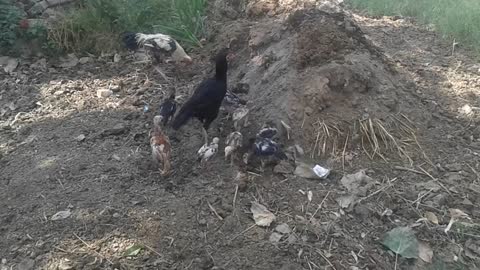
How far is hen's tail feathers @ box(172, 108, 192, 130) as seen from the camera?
442cm

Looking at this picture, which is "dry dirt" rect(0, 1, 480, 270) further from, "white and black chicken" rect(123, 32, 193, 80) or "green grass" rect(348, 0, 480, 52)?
"green grass" rect(348, 0, 480, 52)

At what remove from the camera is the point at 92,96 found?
540 cm

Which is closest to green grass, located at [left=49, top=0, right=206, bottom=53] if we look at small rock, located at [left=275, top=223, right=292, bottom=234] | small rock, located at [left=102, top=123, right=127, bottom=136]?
small rock, located at [left=102, top=123, right=127, bottom=136]

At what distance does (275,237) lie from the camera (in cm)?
358

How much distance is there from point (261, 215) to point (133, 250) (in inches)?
34.0

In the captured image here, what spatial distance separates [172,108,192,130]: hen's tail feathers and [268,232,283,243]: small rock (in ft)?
4.26

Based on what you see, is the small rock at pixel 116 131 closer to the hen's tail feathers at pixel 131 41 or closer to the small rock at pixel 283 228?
the hen's tail feathers at pixel 131 41

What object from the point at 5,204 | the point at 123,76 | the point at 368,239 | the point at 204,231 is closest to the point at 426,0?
the point at 123,76

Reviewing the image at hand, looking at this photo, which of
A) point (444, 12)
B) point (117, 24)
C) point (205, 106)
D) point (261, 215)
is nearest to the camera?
point (261, 215)

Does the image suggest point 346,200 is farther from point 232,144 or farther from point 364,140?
point 232,144

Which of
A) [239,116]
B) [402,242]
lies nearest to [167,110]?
[239,116]

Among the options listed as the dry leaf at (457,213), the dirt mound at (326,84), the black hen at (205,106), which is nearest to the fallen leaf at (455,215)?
the dry leaf at (457,213)

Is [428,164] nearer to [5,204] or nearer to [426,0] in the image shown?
[5,204]

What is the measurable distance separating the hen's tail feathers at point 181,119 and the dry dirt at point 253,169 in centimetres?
19
